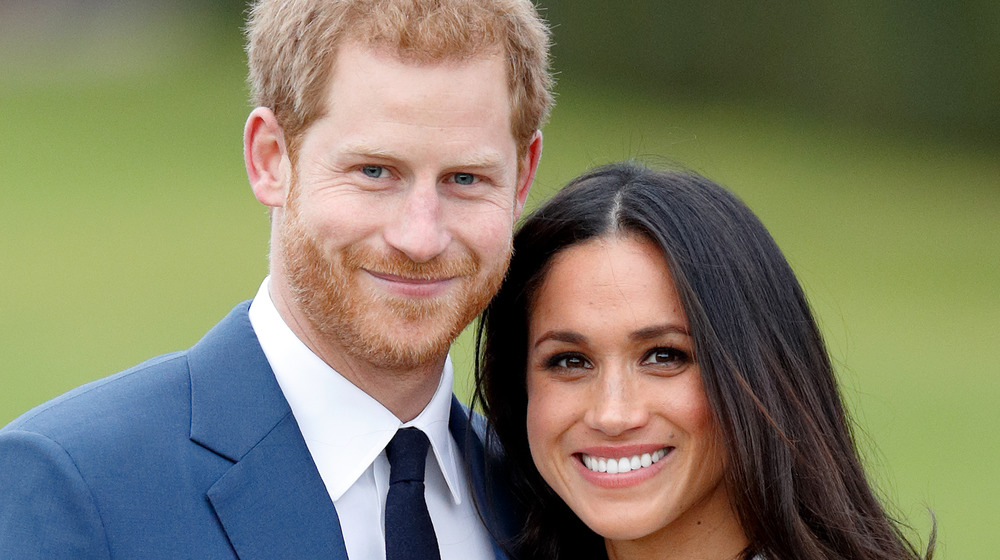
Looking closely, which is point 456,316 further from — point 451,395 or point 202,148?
point 202,148

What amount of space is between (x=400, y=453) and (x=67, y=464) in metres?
0.77

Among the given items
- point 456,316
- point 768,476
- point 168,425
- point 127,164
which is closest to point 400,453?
point 456,316

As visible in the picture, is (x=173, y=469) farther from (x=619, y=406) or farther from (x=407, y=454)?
(x=619, y=406)


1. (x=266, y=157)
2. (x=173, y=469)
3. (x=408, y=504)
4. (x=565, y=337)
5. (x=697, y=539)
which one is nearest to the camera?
(x=173, y=469)

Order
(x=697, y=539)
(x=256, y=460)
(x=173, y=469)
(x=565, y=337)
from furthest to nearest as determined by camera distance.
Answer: (x=697, y=539) → (x=565, y=337) → (x=256, y=460) → (x=173, y=469)

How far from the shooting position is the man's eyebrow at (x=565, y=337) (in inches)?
128

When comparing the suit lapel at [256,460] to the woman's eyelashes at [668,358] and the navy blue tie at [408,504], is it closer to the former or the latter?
the navy blue tie at [408,504]

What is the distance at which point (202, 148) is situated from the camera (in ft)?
84.3

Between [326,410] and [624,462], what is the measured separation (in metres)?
0.76

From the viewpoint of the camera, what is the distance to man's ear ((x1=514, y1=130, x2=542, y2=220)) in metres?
3.31

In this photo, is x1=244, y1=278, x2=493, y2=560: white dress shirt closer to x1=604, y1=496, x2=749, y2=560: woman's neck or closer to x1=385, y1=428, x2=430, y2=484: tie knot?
x1=385, y1=428, x2=430, y2=484: tie knot

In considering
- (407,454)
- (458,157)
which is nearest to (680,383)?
(407,454)

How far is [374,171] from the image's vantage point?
297cm

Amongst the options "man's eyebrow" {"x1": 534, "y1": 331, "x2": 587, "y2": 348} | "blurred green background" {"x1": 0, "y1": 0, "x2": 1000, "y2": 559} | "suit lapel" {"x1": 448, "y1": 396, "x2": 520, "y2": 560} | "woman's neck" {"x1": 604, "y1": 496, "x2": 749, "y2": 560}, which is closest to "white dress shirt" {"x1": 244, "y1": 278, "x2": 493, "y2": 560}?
"suit lapel" {"x1": 448, "y1": 396, "x2": 520, "y2": 560}
